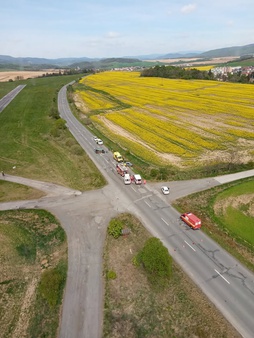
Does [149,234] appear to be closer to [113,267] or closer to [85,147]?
[113,267]

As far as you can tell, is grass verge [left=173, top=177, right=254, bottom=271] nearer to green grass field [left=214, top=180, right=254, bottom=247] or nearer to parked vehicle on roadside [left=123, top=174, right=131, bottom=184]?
green grass field [left=214, top=180, right=254, bottom=247]

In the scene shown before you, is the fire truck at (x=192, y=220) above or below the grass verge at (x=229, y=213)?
above

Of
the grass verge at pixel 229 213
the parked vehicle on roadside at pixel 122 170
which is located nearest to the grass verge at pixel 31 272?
the parked vehicle on roadside at pixel 122 170

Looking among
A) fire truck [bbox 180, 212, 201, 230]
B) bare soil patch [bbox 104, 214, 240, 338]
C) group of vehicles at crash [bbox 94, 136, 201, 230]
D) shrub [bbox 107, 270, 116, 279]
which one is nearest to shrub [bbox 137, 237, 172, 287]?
bare soil patch [bbox 104, 214, 240, 338]

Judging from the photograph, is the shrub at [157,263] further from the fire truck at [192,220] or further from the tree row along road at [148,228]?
the fire truck at [192,220]

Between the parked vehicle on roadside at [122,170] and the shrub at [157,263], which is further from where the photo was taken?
the parked vehicle on roadside at [122,170]

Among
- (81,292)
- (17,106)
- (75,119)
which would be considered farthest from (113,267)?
(17,106)
